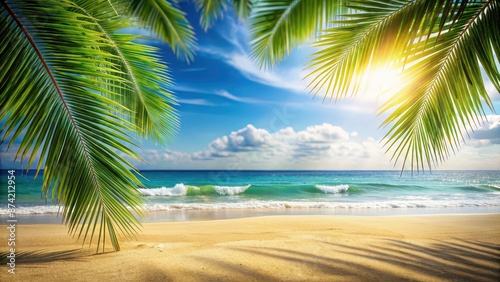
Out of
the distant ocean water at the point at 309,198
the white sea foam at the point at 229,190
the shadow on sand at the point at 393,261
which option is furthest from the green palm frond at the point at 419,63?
the white sea foam at the point at 229,190

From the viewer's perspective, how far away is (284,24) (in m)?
3.43

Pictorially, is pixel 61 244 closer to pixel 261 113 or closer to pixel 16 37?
pixel 16 37

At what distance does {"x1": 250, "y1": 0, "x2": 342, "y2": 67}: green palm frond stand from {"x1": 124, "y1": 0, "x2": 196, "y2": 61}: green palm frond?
5.51ft

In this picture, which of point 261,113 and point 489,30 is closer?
point 489,30

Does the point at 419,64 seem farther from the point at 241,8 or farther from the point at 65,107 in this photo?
the point at 241,8

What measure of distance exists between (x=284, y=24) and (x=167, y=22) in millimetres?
2562

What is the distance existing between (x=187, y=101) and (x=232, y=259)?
77.8ft

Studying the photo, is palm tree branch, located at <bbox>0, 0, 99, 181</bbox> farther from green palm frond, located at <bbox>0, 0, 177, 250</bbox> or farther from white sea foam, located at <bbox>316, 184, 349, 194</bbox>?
white sea foam, located at <bbox>316, 184, 349, 194</bbox>

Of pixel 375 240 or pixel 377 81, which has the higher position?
pixel 377 81

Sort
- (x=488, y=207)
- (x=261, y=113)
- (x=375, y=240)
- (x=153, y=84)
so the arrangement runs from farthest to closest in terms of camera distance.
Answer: (x=261, y=113)
(x=488, y=207)
(x=375, y=240)
(x=153, y=84)

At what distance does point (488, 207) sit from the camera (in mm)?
10688

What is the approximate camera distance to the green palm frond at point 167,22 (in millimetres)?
4699

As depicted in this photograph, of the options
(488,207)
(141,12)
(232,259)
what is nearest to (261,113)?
(488,207)

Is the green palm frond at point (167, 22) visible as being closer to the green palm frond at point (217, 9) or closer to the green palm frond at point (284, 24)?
the green palm frond at point (217, 9)
